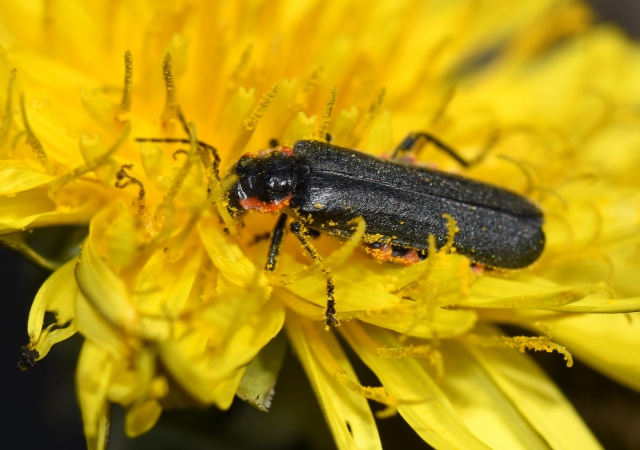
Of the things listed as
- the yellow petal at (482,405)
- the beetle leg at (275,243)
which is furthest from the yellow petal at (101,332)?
the yellow petal at (482,405)

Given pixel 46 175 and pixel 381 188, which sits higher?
pixel 381 188

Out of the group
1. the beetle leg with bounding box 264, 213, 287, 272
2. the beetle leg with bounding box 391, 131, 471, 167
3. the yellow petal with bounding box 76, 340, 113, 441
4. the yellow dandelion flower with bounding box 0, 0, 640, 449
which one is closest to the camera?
the yellow petal with bounding box 76, 340, 113, 441

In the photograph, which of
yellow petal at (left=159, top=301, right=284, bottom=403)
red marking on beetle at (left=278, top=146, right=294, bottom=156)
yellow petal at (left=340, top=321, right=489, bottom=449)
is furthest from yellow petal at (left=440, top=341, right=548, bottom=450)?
red marking on beetle at (left=278, top=146, right=294, bottom=156)

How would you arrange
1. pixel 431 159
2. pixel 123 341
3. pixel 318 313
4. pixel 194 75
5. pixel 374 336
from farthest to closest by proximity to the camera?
pixel 431 159, pixel 194 75, pixel 374 336, pixel 318 313, pixel 123 341

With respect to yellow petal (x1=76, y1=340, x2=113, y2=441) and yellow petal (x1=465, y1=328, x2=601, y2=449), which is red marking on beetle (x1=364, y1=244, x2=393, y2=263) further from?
yellow petal (x1=76, y1=340, x2=113, y2=441)

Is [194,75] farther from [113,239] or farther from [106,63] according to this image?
[113,239]

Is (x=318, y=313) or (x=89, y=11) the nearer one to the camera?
(x=318, y=313)

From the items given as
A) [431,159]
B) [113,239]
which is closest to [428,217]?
[431,159]
